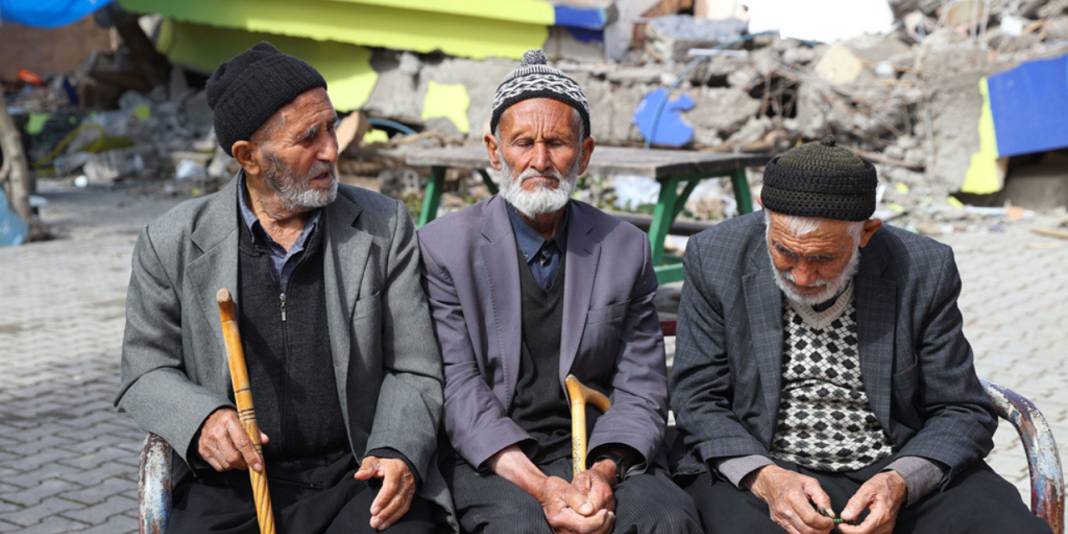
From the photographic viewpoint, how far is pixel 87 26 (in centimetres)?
2584

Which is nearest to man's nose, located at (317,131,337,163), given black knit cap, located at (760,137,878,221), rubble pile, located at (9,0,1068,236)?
black knit cap, located at (760,137,878,221)

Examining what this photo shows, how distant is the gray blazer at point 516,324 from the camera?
276 cm

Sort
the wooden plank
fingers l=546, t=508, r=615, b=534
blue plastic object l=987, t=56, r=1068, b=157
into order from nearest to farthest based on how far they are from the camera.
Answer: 1. fingers l=546, t=508, r=615, b=534
2. the wooden plank
3. blue plastic object l=987, t=56, r=1068, b=157

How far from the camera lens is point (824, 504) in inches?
99.0

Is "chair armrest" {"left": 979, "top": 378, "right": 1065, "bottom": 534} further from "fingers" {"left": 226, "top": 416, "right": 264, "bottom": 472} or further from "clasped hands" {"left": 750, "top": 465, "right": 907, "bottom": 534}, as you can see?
"fingers" {"left": 226, "top": 416, "right": 264, "bottom": 472}

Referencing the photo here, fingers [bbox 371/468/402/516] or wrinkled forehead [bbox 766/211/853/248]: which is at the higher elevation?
wrinkled forehead [bbox 766/211/853/248]

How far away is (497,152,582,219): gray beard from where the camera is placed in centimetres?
284

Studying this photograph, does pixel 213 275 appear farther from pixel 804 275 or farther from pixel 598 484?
pixel 804 275

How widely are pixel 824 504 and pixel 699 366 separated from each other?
50 centimetres

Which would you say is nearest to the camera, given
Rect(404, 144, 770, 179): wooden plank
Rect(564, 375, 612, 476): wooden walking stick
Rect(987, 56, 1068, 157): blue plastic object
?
Rect(564, 375, 612, 476): wooden walking stick

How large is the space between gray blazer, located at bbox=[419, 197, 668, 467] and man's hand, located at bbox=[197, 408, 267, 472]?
1.73 ft

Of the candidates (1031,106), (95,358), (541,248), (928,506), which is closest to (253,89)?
(541,248)

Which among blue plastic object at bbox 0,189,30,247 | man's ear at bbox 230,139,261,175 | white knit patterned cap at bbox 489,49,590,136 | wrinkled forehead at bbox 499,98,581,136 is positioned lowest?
blue plastic object at bbox 0,189,30,247

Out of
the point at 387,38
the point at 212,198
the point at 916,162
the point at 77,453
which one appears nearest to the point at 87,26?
the point at 387,38
